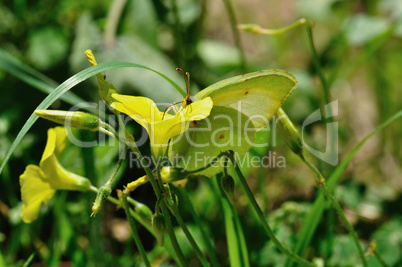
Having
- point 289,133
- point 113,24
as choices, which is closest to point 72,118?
point 289,133

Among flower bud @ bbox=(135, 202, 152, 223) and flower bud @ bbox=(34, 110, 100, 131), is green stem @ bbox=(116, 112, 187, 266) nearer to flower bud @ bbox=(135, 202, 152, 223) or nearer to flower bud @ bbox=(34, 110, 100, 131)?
flower bud @ bbox=(34, 110, 100, 131)

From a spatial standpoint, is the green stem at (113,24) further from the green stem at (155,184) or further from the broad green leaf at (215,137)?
the green stem at (155,184)

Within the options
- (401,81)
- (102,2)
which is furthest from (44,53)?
(401,81)

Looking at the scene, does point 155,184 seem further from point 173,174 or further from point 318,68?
point 318,68

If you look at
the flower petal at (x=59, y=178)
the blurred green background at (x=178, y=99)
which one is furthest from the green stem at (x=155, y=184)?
the blurred green background at (x=178, y=99)

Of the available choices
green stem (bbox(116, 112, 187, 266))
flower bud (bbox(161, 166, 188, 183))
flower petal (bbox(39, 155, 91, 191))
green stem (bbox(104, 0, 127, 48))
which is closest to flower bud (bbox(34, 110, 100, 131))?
green stem (bbox(116, 112, 187, 266))

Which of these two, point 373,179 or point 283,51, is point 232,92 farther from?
point 283,51
